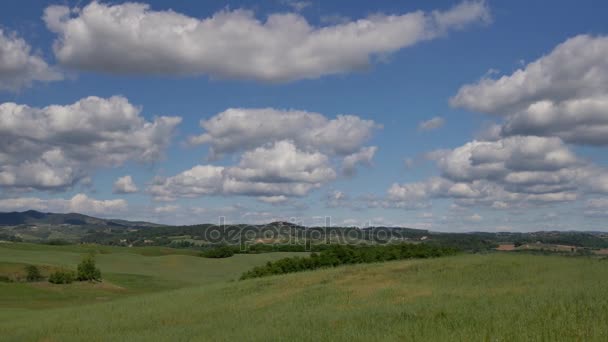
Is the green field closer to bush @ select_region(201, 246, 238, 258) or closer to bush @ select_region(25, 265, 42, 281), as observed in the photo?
bush @ select_region(25, 265, 42, 281)

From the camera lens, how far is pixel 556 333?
14.7 meters

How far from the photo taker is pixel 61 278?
9138 centimetres

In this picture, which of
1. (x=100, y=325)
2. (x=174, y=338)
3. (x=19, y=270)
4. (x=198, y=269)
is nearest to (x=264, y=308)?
(x=100, y=325)

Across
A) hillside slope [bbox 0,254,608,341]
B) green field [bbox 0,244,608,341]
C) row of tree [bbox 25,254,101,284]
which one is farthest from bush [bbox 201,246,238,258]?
hillside slope [bbox 0,254,608,341]

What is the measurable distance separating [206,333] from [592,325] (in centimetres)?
1485

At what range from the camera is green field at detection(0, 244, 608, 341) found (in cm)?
1692

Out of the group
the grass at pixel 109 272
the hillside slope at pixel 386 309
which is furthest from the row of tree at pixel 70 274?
the hillside slope at pixel 386 309

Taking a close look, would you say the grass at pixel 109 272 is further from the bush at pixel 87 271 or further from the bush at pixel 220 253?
the bush at pixel 220 253

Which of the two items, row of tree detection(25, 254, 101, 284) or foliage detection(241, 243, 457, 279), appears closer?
foliage detection(241, 243, 457, 279)

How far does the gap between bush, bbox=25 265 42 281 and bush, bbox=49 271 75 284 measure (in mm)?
3153

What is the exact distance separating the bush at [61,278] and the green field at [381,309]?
2059 cm

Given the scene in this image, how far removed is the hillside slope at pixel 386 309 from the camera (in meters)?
16.9

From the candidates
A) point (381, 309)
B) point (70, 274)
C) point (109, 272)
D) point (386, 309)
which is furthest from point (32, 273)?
point (386, 309)

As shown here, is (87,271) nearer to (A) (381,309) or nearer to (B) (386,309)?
(A) (381,309)
